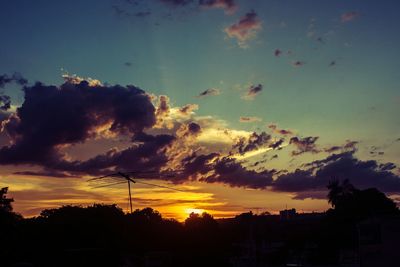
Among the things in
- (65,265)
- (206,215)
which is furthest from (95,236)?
(206,215)

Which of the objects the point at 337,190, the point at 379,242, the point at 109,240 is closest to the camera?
the point at 379,242

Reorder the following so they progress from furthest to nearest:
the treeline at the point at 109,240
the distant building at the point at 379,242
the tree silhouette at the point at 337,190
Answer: the tree silhouette at the point at 337,190
the distant building at the point at 379,242
the treeline at the point at 109,240

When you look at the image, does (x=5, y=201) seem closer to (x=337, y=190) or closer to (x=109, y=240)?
(x=109, y=240)

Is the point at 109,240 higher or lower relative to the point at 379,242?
→ higher

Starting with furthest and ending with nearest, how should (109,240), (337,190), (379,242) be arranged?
1. (337,190)
2. (109,240)
3. (379,242)

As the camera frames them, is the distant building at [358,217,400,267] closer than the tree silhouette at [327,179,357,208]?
Yes

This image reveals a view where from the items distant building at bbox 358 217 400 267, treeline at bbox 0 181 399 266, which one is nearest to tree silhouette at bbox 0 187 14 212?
treeline at bbox 0 181 399 266

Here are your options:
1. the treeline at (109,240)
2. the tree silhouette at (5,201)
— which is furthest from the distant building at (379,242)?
the tree silhouette at (5,201)

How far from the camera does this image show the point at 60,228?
65.9m

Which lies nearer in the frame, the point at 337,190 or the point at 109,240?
the point at 109,240

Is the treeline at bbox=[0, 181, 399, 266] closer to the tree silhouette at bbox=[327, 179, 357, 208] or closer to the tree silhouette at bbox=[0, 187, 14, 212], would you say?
the tree silhouette at bbox=[0, 187, 14, 212]

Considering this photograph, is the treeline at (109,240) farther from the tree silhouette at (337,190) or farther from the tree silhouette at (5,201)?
the tree silhouette at (337,190)

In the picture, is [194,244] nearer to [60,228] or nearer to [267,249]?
[60,228]

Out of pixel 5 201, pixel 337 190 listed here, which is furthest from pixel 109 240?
pixel 337 190
